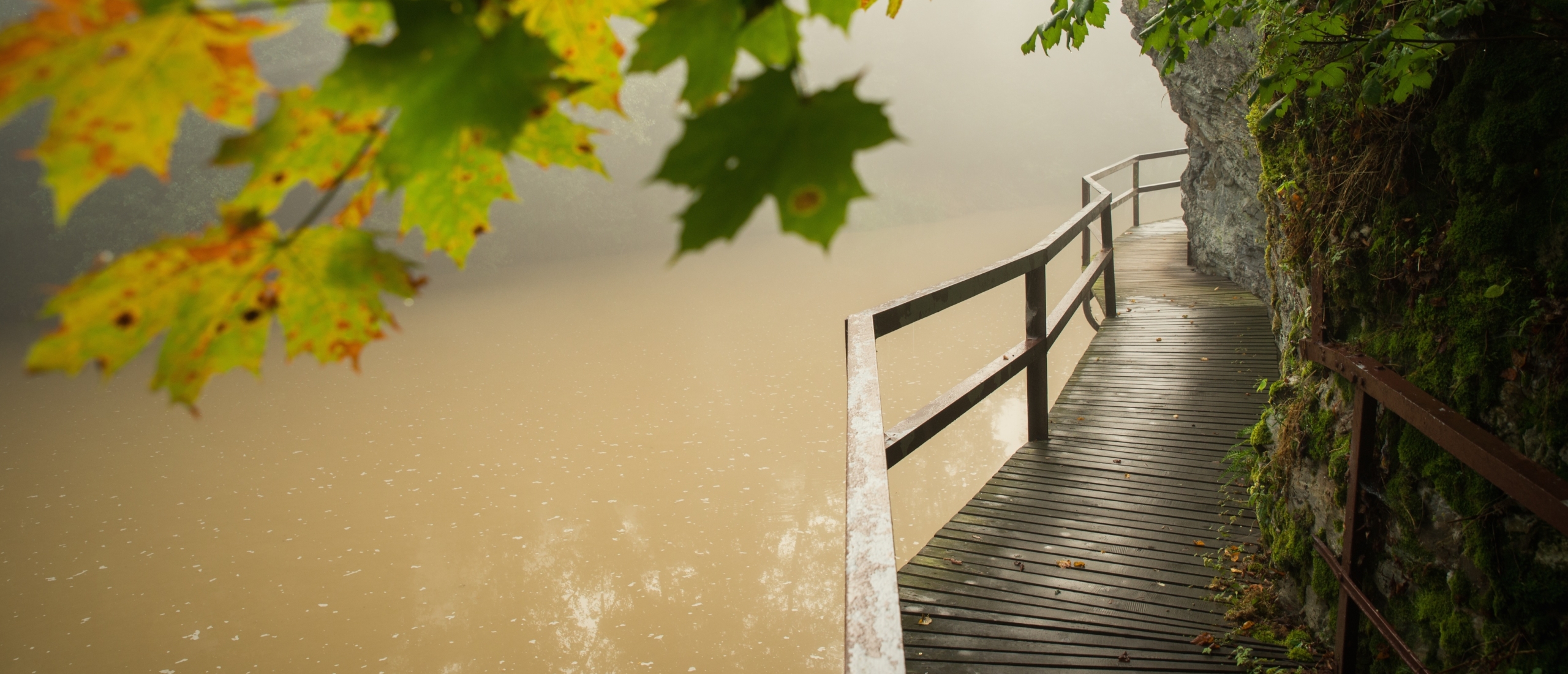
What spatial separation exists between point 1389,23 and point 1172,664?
1.66 meters

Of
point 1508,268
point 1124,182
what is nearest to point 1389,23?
point 1508,268

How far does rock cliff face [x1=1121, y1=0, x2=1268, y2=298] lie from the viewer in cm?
529

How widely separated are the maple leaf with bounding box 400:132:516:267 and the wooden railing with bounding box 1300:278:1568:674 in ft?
4.70

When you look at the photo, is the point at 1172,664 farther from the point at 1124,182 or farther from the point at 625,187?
the point at 1124,182

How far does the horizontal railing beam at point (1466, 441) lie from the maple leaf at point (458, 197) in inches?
55.5

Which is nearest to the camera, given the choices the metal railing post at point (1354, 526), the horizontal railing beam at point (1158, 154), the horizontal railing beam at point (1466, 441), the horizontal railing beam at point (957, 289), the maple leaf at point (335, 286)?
the maple leaf at point (335, 286)

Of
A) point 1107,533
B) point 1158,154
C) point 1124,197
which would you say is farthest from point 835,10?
point 1158,154

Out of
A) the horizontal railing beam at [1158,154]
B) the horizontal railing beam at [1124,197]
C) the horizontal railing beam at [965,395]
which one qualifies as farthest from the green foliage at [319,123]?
the horizontal railing beam at [1158,154]

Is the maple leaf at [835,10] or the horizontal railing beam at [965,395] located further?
the horizontal railing beam at [965,395]

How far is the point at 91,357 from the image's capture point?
36cm

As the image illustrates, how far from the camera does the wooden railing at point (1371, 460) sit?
121 cm

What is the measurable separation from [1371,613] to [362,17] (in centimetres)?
221

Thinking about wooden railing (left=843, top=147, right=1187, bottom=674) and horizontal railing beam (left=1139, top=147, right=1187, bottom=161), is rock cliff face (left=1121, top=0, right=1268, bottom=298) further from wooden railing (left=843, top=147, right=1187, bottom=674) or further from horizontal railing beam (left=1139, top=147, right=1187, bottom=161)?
wooden railing (left=843, top=147, right=1187, bottom=674)

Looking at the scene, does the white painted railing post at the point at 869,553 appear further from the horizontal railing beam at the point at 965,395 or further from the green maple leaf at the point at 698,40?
the green maple leaf at the point at 698,40
